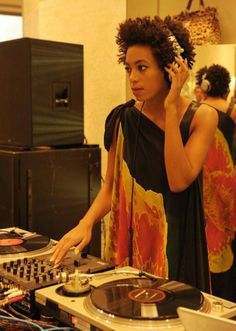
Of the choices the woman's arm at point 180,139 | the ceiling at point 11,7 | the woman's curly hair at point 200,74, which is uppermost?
the ceiling at point 11,7

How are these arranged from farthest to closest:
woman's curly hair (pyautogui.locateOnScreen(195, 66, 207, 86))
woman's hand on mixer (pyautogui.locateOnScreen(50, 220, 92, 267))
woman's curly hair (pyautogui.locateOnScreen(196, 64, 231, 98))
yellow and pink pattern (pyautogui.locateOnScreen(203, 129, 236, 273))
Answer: woman's curly hair (pyautogui.locateOnScreen(195, 66, 207, 86)), woman's curly hair (pyautogui.locateOnScreen(196, 64, 231, 98)), yellow and pink pattern (pyautogui.locateOnScreen(203, 129, 236, 273)), woman's hand on mixer (pyautogui.locateOnScreen(50, 220, 92, 267))

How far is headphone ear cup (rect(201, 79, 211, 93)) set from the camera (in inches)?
101

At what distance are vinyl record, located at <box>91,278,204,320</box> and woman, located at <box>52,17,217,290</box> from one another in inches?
14.4

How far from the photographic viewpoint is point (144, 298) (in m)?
0.93

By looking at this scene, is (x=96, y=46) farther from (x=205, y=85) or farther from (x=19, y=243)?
(x=19, y=243)

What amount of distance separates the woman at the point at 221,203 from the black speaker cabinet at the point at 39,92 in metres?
0.65

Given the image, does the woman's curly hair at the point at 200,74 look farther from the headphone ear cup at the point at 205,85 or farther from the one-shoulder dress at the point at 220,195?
the one-shoulder dress at the point at 220,195

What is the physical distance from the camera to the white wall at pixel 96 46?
2.85 metres

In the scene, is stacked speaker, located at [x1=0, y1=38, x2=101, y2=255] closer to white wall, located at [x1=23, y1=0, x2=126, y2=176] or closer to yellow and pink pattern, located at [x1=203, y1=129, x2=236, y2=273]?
yellow and pink pattern, located at [x1=203, y1=129, x2=236, y2=273]

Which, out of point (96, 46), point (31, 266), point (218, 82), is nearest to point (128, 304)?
point (31, 266)

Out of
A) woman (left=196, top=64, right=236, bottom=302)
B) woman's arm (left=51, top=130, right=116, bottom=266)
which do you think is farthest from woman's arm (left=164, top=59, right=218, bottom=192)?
woman (left=196, top=64, right=236, bottom=302)

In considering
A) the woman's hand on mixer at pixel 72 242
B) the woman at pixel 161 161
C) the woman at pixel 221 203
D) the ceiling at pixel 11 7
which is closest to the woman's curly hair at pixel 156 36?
the woman at pixel 161 161

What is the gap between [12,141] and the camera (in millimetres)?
1957

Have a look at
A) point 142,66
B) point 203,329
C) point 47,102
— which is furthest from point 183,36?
point 203,329
